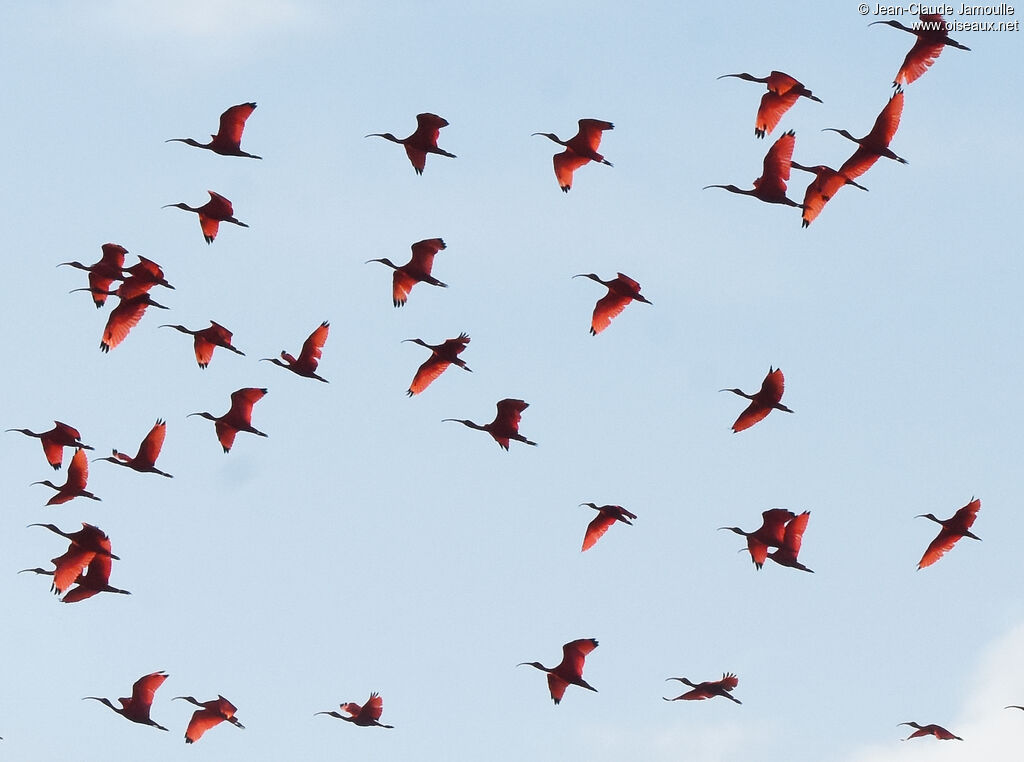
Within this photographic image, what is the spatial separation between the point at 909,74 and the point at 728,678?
1216 cm

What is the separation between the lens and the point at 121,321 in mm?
48062

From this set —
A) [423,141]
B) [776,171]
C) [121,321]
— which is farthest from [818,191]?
[121,321]

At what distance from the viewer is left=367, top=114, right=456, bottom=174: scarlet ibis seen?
45.5 meters

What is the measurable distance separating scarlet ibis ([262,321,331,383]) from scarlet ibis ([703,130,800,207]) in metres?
9.42

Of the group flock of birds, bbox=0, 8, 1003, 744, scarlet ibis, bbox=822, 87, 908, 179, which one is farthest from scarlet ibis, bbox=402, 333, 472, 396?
scarlet ibis, bbox=822, 87, 908, 179

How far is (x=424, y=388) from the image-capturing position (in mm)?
47406

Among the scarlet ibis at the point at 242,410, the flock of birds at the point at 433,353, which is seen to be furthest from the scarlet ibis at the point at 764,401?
the scarlet ibis at the point at 242,410

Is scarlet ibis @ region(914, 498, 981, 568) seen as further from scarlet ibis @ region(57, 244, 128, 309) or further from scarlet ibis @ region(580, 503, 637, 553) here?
scarlet ibis @ region(57, 244, 128, 309)

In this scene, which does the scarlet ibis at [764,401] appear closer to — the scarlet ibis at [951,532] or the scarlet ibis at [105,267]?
the scarlet ibis at [951,532]

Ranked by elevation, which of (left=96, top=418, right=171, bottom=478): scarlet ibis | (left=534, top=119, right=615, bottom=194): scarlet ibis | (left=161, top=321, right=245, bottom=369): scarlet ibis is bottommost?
(left=96, top=418, right=171, bottom=478): scarlet ibis

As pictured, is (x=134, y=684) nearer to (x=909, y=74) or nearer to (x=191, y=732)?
(x=191, y=732)

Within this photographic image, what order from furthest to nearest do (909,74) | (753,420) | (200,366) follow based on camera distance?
(200,366)
(753,420)
(909,74)

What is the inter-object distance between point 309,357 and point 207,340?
2.85m

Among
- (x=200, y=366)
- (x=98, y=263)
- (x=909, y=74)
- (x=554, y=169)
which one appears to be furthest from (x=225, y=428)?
(x=909, y=74)
